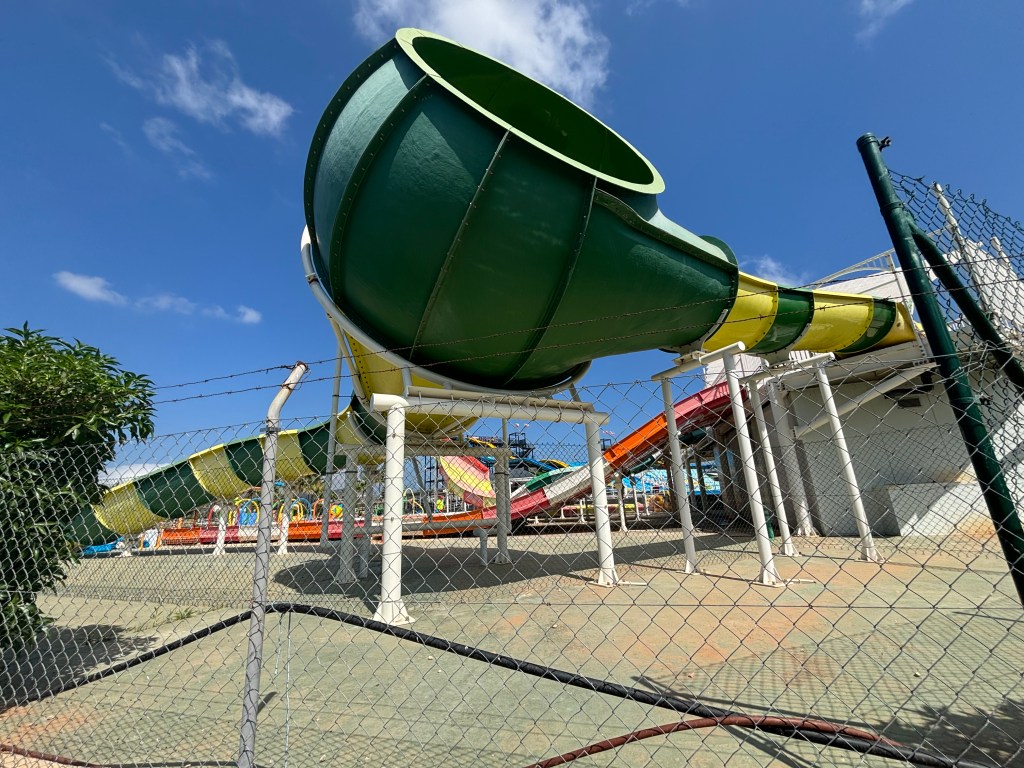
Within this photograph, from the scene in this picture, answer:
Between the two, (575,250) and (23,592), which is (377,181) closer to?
(575,250)

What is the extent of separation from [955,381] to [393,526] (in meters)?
4.30

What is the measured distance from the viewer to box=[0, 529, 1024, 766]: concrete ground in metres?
2.57

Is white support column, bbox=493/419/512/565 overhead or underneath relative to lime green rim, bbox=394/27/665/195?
underneath

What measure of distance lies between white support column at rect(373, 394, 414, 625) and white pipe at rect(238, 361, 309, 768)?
8.23ft

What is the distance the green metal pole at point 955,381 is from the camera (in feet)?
6.56

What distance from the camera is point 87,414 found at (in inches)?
166

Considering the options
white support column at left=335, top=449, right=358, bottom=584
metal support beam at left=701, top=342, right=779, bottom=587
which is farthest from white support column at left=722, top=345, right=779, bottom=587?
white support column at left=335, top=449, right=358, bottom=584

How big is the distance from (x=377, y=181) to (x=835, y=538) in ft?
39.1

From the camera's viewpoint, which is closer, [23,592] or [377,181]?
[23,592]

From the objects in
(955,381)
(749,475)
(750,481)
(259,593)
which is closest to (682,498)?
(750,481)

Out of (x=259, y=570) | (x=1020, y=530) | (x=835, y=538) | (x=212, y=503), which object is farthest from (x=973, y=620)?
(x=212, y=503)

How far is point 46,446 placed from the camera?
13.3ft

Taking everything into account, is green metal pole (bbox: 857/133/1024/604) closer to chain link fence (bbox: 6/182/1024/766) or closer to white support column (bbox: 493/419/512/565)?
chain link fence (bbox: 6/182/1024/766)

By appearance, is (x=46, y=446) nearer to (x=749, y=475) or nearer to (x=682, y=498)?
(x=749, y=475)
